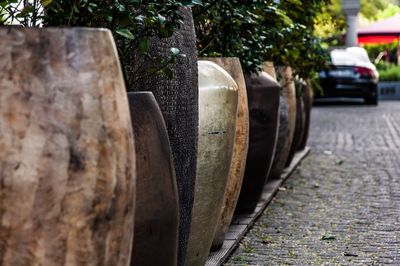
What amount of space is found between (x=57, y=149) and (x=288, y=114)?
7.04 m

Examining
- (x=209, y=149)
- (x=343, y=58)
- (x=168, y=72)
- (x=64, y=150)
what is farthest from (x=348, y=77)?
(x=64, y=150)

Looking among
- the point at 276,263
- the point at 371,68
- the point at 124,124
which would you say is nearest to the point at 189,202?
the point at 276,263

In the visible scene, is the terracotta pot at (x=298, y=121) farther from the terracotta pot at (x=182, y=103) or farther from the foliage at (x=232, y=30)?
the terracotta pot at (x=182, y=103)

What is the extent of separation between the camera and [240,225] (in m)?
7.12

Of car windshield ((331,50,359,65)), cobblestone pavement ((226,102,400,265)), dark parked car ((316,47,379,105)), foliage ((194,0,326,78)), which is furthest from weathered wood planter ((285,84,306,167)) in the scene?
car windshield ((331,50,359,65))

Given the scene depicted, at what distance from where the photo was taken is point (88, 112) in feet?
9.30

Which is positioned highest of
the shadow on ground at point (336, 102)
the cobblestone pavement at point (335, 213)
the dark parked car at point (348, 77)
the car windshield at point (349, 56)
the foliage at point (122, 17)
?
the foliage at point (122, 17)

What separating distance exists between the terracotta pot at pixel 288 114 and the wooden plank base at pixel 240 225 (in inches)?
4.6

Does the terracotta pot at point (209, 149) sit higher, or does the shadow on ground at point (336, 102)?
the terracotta pot at point (209, 149)

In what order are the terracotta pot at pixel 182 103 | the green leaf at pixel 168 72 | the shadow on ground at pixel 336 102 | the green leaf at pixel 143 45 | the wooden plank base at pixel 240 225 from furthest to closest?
the shadow on ground at pixel 336 102 < the wooden plank base at pixel 240 225 < the terracotta pot at pixel 182 103 < the green leaf at pixel 168 72 < the green leaf at pixel 143 45

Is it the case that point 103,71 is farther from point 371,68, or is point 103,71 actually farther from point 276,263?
point 371,68

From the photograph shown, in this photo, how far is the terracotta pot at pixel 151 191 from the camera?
3.69 meters

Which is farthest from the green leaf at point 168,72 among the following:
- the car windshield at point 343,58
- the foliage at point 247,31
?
the car windshield at point 343,58

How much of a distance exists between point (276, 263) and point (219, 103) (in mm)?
1143
